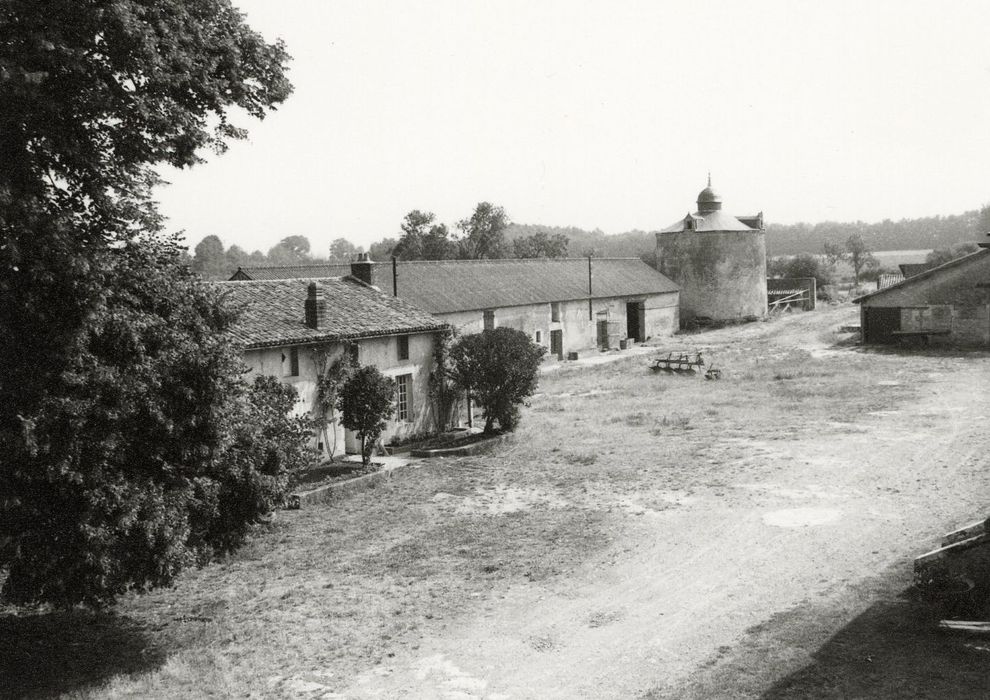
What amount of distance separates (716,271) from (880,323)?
1691cm

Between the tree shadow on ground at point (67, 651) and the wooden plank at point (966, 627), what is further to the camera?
the tree shadow on ground at point (67, 651)

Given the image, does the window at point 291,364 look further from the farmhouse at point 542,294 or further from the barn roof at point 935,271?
the barn roof at point 935,271

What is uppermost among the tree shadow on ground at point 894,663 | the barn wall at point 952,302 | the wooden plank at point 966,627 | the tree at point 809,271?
A: the tree at point 809,271

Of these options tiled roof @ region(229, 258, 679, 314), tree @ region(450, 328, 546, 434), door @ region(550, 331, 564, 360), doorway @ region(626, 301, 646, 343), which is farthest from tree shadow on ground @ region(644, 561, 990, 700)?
doorway @ region(626, 301, 646, 343)

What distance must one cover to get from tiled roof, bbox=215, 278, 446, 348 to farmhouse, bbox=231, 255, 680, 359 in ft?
10.3

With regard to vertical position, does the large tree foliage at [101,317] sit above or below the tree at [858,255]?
below

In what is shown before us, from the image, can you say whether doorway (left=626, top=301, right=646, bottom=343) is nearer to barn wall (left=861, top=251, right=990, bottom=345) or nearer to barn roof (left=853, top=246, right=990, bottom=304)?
barn roof (left=853, top=246, right=990, bottom=304)

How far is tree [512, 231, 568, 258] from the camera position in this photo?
8081 cm

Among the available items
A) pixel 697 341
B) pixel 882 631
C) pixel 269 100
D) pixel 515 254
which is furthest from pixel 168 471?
pixel 515 254

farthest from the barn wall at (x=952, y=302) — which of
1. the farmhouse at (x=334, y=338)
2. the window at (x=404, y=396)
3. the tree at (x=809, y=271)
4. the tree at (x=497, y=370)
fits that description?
the tree at (x=809, y=271)

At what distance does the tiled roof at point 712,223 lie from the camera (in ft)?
207

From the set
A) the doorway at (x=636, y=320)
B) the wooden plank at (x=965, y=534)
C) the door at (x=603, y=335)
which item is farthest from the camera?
the doorway at (x=636, y=320)

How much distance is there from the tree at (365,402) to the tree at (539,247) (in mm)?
57519

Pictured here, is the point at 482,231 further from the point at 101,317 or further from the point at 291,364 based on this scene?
the point at 101,317
